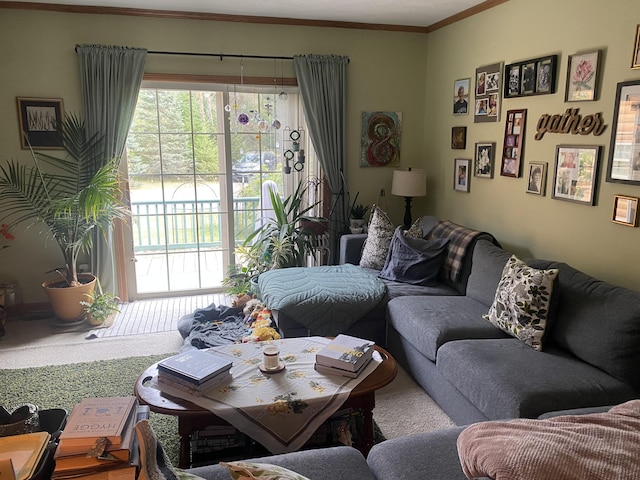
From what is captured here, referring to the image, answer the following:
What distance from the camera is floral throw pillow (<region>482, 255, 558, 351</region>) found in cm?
251

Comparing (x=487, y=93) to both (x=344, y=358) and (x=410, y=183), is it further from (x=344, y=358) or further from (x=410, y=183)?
(x=344, y=358)

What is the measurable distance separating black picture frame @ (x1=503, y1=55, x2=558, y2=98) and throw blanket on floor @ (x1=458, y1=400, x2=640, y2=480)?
7.58ft

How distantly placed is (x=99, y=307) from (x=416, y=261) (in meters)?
2.55

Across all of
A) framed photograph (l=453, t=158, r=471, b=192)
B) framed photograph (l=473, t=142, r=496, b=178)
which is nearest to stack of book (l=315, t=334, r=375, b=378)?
framed photograph (l=473, t=142, r=496, b=178)

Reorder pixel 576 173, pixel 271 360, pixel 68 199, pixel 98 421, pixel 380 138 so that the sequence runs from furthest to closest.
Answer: pixel 380 138
pixel 68 199
pixel 576 173
pixel 271 360
pixel 98 421

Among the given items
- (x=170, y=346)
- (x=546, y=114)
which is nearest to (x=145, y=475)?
(x=170, y=346)

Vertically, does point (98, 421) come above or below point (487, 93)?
below

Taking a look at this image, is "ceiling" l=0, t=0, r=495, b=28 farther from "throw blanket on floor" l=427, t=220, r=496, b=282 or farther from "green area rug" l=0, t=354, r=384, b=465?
"green area rug" l=0, t=354, r=384, b=465

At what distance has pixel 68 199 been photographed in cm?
375

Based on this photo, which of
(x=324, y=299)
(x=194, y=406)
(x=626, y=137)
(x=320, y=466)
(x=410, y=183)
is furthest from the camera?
(x=410, y=183)

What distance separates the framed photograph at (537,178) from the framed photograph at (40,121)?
12.1ft

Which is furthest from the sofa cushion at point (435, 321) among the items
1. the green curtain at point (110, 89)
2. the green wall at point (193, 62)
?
the green curtain at point (110, 89)

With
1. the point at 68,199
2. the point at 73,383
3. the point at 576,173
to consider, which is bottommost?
the point at 73,383

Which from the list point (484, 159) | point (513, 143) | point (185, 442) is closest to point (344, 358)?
point (185, 442)
